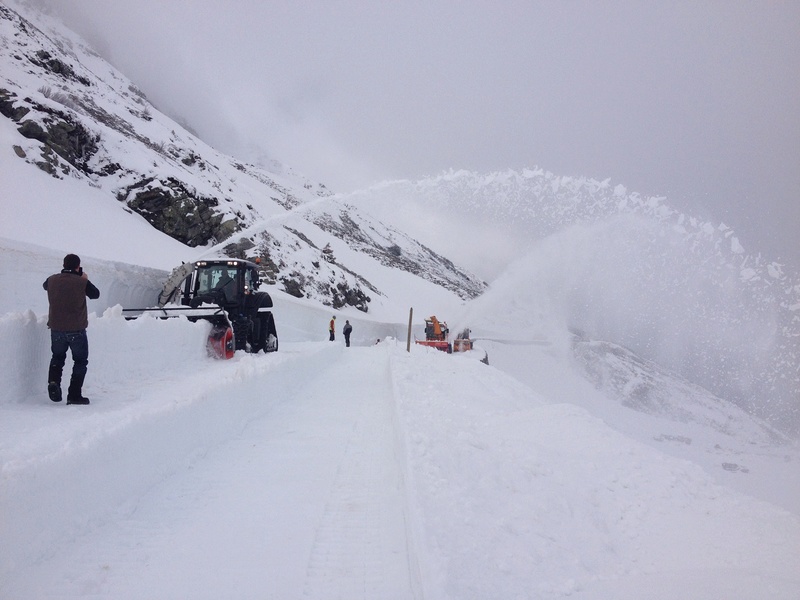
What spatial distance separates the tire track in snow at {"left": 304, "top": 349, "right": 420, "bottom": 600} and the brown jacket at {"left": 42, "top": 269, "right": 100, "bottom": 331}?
3793 mm

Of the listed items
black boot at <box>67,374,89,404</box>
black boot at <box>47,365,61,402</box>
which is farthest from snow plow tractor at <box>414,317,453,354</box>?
black boot at <box>47,365,61,402</box>

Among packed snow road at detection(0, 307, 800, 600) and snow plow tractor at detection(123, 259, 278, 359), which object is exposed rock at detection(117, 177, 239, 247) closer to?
snow plow tractor at detection(123, 259, 278, 359)

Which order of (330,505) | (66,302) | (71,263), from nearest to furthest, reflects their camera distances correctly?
(330,505), (66,302), (71,263)

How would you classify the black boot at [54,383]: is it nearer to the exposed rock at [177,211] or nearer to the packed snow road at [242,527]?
the packed snow road at [242,527]

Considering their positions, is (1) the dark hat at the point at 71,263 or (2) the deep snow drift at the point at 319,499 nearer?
(2) the deep snow drift at the point at 319,499

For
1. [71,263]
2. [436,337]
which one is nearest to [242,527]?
[71,263]

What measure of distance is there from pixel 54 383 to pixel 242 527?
3.67 m

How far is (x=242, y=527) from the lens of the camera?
3.97 m

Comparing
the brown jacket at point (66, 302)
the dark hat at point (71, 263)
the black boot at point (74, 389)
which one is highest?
the dark hat at point (71, 263)

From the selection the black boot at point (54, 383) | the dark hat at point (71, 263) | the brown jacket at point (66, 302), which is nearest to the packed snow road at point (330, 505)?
the black boot at point (54, 383)

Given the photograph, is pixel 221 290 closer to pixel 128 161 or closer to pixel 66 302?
pixel 66 302

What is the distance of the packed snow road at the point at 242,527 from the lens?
3.17 m

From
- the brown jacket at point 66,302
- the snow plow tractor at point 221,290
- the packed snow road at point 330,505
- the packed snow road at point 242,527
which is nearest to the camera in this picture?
the packed snow road at point 242,527

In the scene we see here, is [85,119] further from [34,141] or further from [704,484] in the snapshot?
[704,484]
